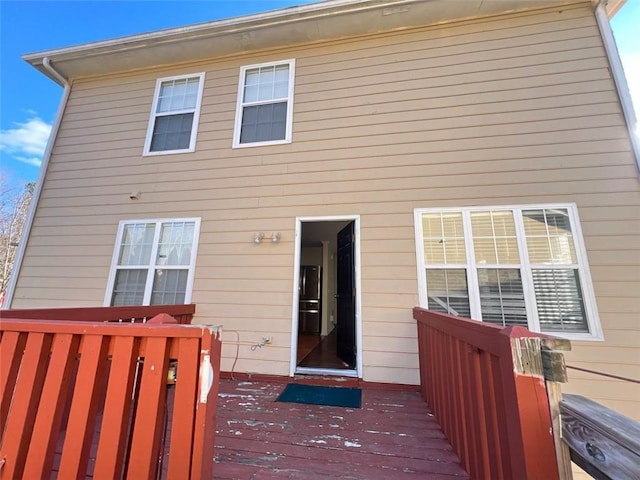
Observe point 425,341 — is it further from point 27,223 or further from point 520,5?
point 27,223

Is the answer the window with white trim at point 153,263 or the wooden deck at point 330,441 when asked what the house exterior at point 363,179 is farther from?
the wooden deck at point 330,441

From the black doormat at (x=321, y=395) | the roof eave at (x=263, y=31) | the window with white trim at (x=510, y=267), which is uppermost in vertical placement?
the roof eave at (x=263, y=31)

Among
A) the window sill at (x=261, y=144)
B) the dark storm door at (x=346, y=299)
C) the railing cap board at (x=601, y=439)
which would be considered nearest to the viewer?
the railing cap board at (x=601, y=439)

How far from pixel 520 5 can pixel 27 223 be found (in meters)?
7.92

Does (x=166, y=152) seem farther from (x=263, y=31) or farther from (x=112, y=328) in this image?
(x=112, y=328)

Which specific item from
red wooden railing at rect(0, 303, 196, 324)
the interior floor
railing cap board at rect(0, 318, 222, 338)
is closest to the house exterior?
the interior floor

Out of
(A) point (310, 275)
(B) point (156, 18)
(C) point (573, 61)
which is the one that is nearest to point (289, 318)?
(A) point (310, 275)

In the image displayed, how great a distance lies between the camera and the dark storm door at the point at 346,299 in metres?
3.61

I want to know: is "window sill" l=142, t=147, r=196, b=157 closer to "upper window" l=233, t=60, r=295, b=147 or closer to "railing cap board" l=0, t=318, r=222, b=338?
"upper window" l=233, t=60, r=295, b=147

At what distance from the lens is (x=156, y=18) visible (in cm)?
527

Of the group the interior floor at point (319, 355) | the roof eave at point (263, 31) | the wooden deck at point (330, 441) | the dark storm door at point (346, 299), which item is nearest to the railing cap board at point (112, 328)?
the wooden deck at point (330, 441)

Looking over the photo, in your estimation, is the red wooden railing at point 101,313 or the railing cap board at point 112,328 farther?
the red wooden railing at point 101,313

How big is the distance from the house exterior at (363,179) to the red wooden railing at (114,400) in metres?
2.42

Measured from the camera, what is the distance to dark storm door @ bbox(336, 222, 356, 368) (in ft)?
11.8
